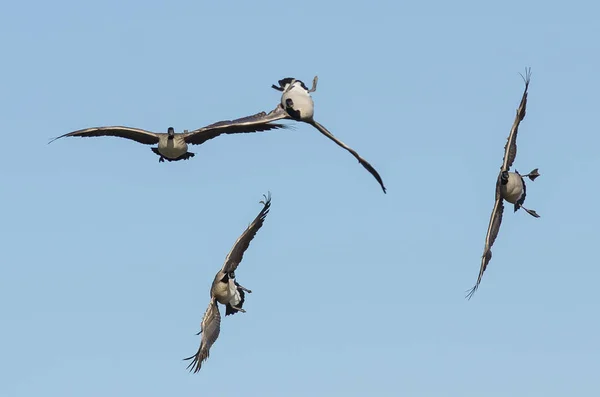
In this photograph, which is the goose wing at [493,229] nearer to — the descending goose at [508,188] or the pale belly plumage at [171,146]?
the descending goose at [508,188]

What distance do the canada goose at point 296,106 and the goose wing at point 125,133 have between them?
4964mm

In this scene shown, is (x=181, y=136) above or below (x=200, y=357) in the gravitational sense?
above

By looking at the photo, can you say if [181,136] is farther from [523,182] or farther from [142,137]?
[523,182]

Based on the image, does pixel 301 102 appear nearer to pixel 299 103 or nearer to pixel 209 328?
pixel 299 103

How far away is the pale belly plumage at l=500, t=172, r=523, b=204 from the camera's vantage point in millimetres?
65500

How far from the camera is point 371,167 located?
61.8 m

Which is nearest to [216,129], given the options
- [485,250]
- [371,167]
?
[371,167]

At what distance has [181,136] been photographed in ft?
206

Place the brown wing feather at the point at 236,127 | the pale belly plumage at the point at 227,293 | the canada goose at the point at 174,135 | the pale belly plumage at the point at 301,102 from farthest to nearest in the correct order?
the pale belly plumage at the point at 227,293, the canada goose at the point at 174,135, the brown wing feather at the point at 236,127, the pale belly plumage at the point at 301,102

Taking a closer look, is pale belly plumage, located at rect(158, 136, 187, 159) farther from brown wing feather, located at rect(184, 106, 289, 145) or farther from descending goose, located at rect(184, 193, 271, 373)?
descending goose, located at rect(184, 193, 271, 373)

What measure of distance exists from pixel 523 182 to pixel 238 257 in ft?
35.9

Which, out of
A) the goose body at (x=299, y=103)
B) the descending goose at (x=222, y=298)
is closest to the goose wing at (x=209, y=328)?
the descending goose at (x=222, y=298)

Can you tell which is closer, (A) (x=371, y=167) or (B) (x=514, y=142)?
(A) (x=371, y=167)

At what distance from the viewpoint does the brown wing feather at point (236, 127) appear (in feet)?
199
